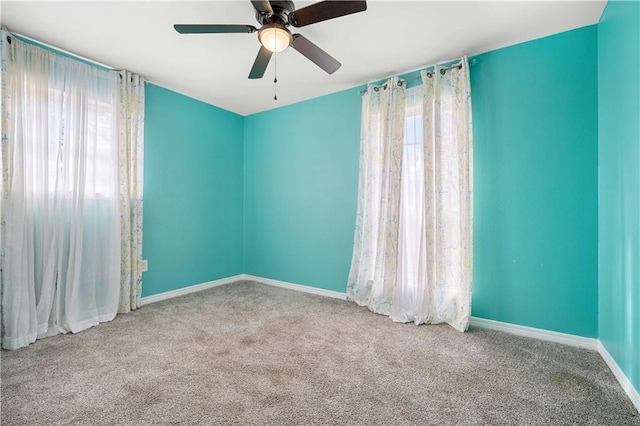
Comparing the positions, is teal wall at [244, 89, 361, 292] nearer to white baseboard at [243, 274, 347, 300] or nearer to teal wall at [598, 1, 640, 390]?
white baseboard at [243, 274, 347, 300]

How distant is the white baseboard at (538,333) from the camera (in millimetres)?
2252

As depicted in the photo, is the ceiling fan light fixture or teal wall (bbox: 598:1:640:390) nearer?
teal wall (bbox: 598:1:640:390)

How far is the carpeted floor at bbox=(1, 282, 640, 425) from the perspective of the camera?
59.7 inches

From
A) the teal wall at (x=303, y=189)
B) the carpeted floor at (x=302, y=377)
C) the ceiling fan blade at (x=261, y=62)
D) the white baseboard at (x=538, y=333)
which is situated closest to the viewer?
the carpeted floor at (x=302, y=377)

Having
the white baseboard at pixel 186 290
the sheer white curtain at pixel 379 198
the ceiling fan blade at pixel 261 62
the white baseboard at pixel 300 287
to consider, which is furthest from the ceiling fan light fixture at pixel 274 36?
the white baseboard at pixel 186 290

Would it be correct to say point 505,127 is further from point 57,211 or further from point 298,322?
point 57,211

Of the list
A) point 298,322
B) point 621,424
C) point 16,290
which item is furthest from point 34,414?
point 621,424

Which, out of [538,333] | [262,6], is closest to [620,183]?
[538,333]

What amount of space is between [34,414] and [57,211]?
165 centimetres

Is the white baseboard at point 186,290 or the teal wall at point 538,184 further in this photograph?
the white baseboard at point 186,290

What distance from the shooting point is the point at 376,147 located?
10.6 ft

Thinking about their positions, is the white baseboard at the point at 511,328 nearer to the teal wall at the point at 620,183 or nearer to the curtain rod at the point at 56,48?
the teal wall at the point at 620,183

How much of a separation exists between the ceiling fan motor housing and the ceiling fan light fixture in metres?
0.03

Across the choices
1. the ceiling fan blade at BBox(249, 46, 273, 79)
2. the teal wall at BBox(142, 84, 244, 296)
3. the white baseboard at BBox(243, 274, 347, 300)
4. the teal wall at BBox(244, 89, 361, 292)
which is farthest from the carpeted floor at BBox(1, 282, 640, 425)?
the ceiling fan blade at BBox(249, 46, 273, 79)
